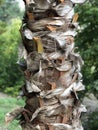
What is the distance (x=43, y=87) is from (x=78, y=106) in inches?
12.6

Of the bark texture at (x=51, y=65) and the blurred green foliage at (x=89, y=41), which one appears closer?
the bark texture at (x=51, y=65)

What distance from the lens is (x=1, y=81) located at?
17188 millimetres

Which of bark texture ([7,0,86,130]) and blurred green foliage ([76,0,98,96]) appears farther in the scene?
blurred green foliage ([76,0,98,96])

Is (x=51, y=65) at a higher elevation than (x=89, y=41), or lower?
higher

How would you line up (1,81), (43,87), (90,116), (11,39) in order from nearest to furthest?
(43,87)
(90,116)
(1,81)
(11,39)

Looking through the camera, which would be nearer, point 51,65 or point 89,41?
point 51,65

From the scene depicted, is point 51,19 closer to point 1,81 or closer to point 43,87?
point 43,87

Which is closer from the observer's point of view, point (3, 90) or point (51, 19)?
point (51, 19)

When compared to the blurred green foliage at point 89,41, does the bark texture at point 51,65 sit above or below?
above

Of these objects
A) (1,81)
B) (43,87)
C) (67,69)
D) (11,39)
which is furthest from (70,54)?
(11,39)

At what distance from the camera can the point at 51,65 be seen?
282 centimetres

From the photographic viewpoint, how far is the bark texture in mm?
2824

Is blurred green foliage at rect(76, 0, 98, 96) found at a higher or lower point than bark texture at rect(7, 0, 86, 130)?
lower

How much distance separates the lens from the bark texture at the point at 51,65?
2.82m
